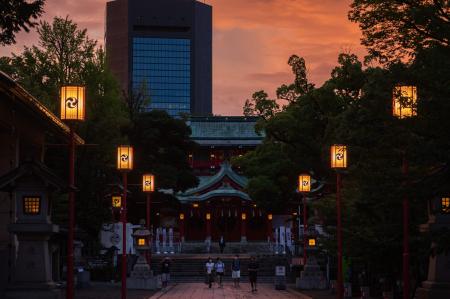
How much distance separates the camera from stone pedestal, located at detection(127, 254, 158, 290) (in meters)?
43.4

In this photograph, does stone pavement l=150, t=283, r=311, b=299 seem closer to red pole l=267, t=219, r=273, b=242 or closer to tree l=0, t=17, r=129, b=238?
tree l=0, t=17, r=129, b=238

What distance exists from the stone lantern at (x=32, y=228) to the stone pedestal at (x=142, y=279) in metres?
19.5

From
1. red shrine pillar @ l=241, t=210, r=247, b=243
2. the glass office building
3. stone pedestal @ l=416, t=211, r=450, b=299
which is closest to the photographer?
stone pedestal @ l=416, t=211, r=450, b=299

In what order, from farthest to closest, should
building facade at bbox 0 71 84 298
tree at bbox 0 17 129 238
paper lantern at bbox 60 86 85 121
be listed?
tree at bbox 0 17 129 238 < building facade at bbox 0 71 84 298 < paper lantern at bbox 60 86 85 121

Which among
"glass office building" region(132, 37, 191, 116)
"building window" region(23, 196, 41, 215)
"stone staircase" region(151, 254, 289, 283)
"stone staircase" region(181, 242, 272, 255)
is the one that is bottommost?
"stone staircase" region(151, 254, 289, 283)

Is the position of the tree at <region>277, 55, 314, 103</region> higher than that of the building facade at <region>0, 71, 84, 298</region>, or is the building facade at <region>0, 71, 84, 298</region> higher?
the tree at <region>277, 55, 314, 103</region>

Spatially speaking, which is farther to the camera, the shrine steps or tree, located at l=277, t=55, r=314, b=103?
the shrine steps

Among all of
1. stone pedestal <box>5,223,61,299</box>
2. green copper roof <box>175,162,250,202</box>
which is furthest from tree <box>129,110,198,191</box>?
stone pedestal <box>5,223,61,299</box>

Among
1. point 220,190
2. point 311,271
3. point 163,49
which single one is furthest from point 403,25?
point 163,49

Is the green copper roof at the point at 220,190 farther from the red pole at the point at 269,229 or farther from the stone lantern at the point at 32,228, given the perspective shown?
the stone lantern at the point at 32,228

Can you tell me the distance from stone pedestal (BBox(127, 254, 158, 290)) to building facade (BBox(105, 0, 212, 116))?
125m

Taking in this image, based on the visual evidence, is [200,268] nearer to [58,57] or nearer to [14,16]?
[58,57]

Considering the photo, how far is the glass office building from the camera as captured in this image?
560 feet

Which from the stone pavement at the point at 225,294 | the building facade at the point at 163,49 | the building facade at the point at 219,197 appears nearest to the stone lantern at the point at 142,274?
the stone pavement at the point at 225,294
